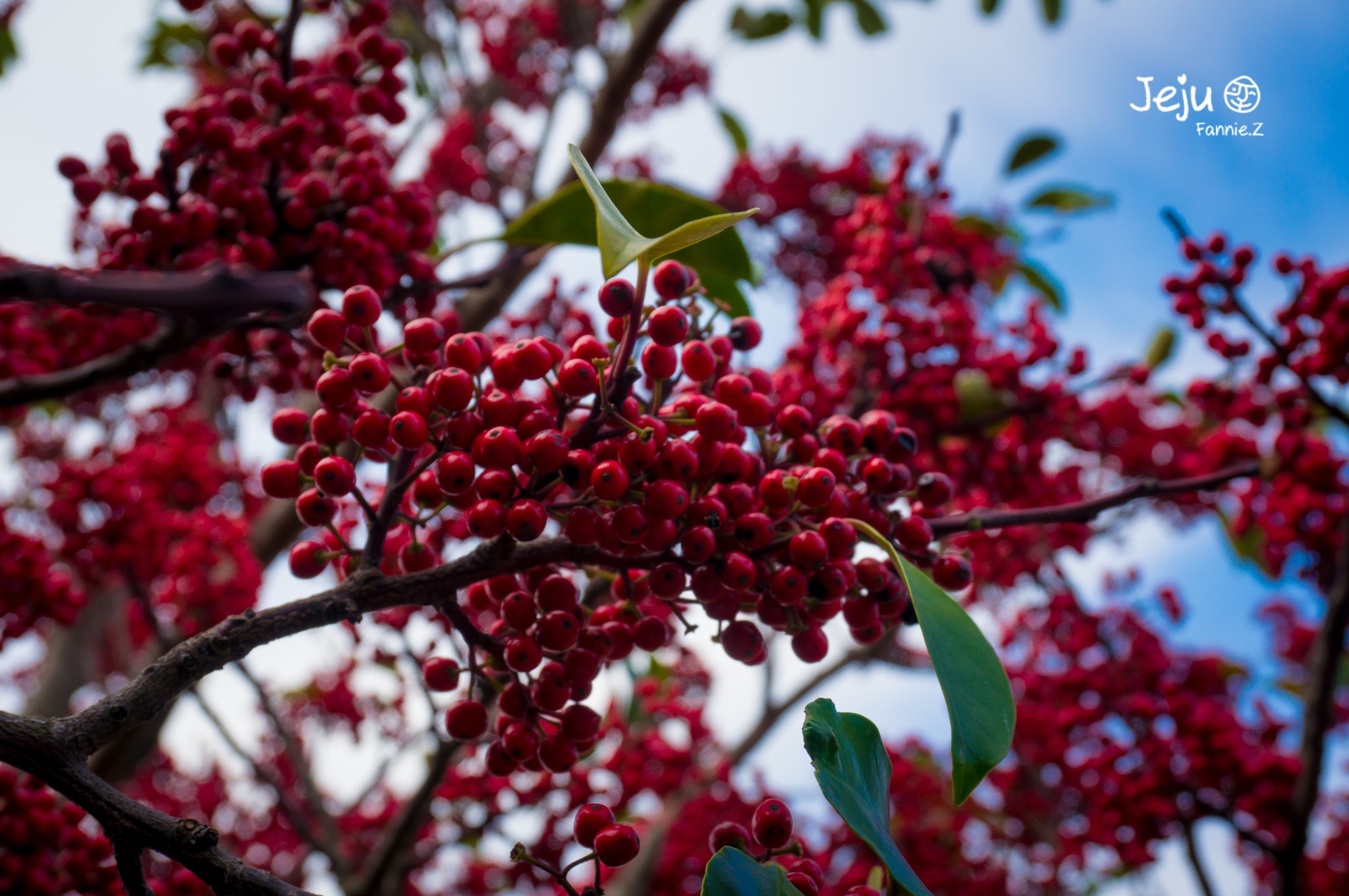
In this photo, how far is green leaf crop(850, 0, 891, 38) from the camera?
534 centimetres

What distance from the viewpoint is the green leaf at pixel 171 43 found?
5.45m

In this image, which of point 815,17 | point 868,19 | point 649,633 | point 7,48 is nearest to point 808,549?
point 649,633

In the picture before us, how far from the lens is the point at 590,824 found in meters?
1.25

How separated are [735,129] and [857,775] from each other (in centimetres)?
493

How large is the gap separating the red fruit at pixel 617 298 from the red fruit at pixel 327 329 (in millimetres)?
424

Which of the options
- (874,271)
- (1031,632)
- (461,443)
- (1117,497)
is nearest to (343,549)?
(461,443)

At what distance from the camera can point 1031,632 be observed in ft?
15.0

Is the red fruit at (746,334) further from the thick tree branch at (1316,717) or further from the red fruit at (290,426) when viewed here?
the thick tree branch at (1316,717)

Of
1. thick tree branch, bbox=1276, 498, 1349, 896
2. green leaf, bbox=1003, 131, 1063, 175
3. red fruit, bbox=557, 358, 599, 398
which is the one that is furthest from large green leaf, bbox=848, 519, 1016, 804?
green leaf, bbox=1003, 131, 1063, 175

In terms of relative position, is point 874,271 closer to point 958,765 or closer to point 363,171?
point 363,171

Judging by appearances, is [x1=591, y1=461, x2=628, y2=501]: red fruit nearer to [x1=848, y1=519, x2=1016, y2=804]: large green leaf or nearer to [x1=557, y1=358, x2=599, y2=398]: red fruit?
[x1=557, y1=358, x2=599, y2=398]: red fruit

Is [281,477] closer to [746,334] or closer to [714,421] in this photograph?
[714,421]

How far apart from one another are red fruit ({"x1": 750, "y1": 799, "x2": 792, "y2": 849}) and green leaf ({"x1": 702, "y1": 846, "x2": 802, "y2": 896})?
175 millimetres

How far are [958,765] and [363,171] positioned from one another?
1838 mm
